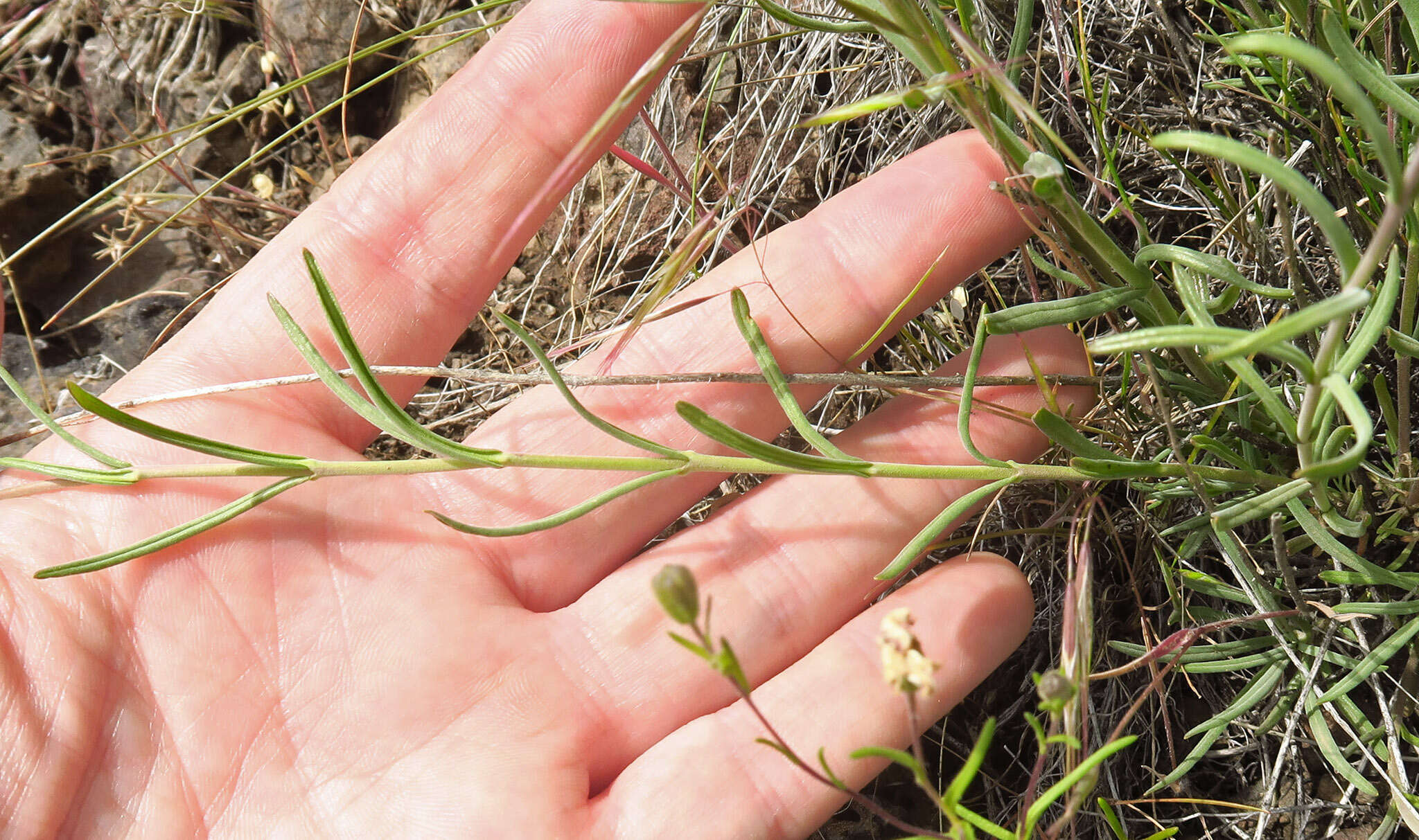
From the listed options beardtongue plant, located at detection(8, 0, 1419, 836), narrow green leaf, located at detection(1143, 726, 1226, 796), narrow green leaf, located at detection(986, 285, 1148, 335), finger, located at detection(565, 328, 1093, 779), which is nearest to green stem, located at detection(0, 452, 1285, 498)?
beardtongue plant, located at detection(8, 0, 1419, 836)

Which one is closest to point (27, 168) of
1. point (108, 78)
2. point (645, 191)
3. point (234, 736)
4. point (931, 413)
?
point (108, 78)

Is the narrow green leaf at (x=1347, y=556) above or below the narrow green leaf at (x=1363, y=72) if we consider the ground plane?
below

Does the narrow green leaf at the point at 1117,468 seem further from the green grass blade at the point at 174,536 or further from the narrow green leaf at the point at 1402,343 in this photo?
the green grass blade at the point at 174,536

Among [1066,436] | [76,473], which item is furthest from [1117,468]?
[76,473]

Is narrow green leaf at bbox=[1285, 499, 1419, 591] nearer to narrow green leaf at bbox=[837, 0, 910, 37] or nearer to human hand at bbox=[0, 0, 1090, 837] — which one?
human hand at bbox=[0, 0, 1090, 837]

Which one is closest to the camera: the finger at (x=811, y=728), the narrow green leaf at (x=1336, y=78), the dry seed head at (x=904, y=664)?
the narrow green leaf at (x=1336, y=78)

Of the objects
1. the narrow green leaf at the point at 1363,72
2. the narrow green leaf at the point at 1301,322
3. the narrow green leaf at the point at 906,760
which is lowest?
the narrow green leaf at the point at 906,760

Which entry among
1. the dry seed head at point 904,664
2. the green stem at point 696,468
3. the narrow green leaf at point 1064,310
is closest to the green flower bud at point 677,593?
the dry seed head at point 904,664

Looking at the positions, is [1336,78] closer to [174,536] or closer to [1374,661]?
[1374,661]

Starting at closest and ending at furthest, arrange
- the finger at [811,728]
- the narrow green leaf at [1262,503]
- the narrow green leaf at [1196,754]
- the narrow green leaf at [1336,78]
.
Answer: the narrow green leaf at [1336,78] < the narrow green leaf at [1262,503] < the narrow green leaf at [1196,754] < the finger at [811,728]
